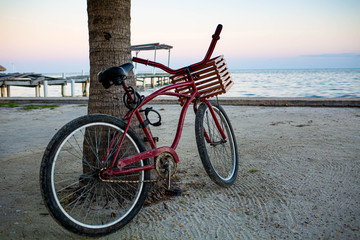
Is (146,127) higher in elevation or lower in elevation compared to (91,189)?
higher

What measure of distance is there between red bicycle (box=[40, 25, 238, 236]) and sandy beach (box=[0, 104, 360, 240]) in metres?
0.20

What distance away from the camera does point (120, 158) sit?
9.27ft

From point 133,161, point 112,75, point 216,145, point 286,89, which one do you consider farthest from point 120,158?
point 286,89

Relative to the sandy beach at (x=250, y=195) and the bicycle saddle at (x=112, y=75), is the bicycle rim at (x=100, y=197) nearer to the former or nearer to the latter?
the sandy beach at (x=250, y=195)

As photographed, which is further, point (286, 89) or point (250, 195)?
point (286, 89)

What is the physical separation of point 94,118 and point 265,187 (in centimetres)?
188

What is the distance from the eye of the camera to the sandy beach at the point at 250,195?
7.36 ft

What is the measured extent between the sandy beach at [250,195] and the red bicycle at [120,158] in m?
0.20

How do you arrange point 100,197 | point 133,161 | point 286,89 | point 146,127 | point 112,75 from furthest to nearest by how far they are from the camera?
point 286,89 → point 100,197 → point 146,127 → point 133,161 → point 112,75

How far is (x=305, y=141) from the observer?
15.6 ft

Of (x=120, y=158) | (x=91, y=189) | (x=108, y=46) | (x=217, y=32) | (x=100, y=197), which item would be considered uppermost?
(x=217, y=32)

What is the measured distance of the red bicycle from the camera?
6.65ft

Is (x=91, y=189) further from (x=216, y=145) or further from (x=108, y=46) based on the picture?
(x=216, y=145)

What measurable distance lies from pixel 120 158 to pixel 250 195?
1319mm
